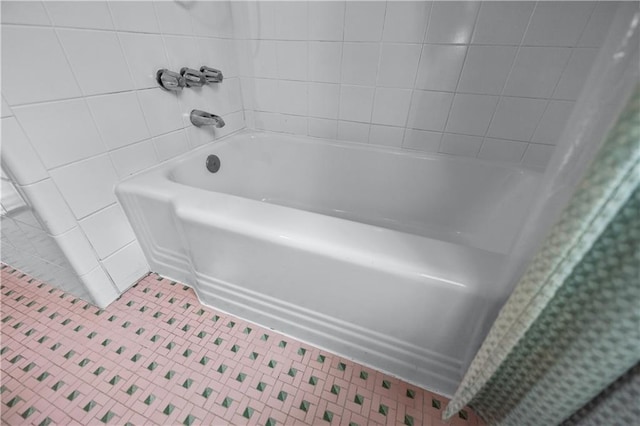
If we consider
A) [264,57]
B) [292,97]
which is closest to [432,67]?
[292,97]

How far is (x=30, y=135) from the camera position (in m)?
0.61

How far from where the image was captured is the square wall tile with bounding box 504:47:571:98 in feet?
2.66

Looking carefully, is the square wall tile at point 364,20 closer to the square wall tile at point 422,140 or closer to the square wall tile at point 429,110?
the square wall tile at point 429,110

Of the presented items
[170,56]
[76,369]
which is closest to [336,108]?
[170,56]

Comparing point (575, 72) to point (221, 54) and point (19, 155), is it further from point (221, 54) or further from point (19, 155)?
point (19, 155)

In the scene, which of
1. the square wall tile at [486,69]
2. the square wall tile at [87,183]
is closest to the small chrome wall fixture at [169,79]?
the square wall tile at [87,183]

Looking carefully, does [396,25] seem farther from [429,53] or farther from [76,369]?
[76,369]

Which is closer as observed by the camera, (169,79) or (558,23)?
(558,23)

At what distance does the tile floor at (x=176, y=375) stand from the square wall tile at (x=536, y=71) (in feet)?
3.35

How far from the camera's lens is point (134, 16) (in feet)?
2.55

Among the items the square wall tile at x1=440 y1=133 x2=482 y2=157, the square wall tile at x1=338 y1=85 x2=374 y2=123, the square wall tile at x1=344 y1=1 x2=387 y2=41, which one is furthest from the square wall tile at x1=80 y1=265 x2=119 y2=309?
the square wall tile at x1=440 y1=133 x2=482 y2=157

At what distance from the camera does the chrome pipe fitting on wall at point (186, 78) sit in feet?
2.91

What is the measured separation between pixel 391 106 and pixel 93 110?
103cm

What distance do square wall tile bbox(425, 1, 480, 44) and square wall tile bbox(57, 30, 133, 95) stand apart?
39.9 inches
